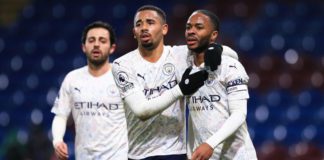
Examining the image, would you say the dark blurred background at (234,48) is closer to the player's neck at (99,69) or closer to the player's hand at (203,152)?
the player's neck at (99,69)

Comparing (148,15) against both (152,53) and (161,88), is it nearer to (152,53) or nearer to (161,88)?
(152,53)

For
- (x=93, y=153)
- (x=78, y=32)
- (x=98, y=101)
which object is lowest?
(x=93, y=153)

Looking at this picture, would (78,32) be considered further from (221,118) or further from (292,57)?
(221,118)

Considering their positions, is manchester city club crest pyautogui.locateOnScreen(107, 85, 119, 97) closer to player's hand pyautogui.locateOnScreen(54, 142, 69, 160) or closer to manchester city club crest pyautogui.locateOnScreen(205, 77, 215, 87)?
player's hand pyautogui.locateOnScreen(54, 142, 69, 160)

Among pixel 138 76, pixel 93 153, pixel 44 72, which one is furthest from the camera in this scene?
pixel 44 72

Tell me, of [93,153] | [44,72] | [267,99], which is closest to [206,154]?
[93,153]

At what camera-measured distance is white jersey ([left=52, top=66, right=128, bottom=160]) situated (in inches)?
250

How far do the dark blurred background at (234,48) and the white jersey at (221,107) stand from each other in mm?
4785

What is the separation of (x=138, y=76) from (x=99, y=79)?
109 cm

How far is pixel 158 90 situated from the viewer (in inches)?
216

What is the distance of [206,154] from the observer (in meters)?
4.94

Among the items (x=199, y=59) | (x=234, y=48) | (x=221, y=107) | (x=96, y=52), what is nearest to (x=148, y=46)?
(x=199, y=59)

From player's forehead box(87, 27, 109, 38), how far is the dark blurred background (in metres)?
3.55

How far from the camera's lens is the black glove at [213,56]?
16.7 feet
